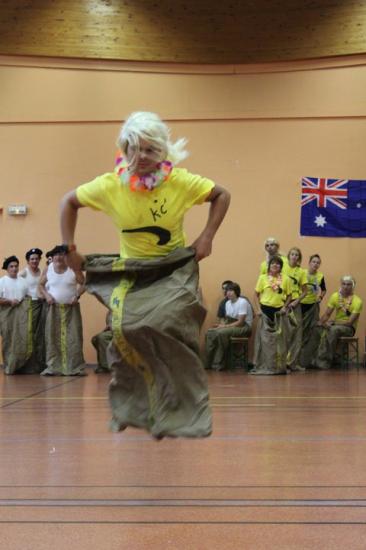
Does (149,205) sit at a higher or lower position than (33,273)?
higher

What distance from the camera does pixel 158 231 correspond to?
450cm

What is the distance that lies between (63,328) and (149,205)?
28.3 ft

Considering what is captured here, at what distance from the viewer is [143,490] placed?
14.0 ft

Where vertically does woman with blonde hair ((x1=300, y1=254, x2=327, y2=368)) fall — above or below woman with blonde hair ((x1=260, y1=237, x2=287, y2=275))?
below

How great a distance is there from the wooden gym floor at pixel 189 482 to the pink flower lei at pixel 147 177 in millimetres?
Result: 1495

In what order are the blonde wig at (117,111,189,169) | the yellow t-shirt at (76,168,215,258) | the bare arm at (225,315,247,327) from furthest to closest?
the bare arm at (225,315,247,327) → the yellow t-shirt at (76,168,215,258) → the blonde wig at (117,111,189,169)

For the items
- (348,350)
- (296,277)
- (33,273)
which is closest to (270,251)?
(296,277)

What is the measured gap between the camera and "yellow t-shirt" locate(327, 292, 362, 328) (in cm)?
1408

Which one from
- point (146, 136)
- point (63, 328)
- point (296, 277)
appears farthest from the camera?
point (296, 277)

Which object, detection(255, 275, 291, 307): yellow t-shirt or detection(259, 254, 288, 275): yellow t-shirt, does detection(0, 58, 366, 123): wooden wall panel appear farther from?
detection(255, 275, 291, 307): yellow t-shirt

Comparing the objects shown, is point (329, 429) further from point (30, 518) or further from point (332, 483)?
point (30, 518)

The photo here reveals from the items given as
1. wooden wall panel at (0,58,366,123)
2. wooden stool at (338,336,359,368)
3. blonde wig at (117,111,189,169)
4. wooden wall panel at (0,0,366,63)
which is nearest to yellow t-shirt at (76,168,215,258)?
blonde wig at (117,111,189,169)

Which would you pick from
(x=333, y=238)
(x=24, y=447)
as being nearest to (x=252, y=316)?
(x=333, y=238)

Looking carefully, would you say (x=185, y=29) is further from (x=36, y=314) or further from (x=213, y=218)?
(x=213, y=218)
